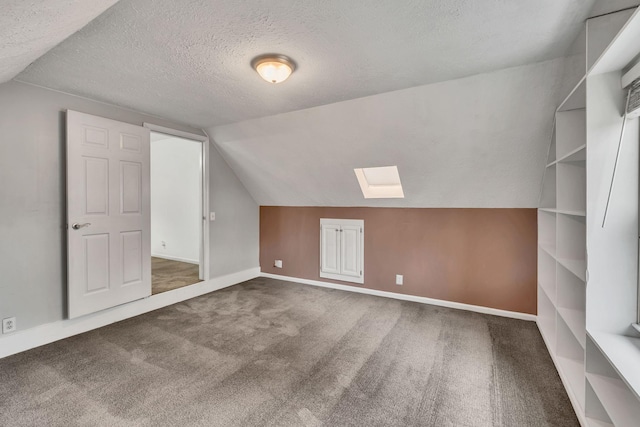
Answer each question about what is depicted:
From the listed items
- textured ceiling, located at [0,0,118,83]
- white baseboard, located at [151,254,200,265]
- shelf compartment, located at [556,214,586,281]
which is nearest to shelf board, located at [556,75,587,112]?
shelf compartment, located at [556,214,586,281]

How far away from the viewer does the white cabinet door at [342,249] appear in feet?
13.1

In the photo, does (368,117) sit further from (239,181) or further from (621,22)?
(239,181)

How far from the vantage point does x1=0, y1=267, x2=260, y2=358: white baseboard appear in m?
2.39

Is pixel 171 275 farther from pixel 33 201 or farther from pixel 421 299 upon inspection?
pixel 421 299

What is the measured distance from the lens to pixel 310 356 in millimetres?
2322

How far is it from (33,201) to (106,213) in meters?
0.54

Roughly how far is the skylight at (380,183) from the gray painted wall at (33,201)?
2977 mm

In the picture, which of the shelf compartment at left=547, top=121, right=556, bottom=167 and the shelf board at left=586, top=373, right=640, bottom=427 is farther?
the shelf compartment at left=547, top=121, right=556, bottom=167

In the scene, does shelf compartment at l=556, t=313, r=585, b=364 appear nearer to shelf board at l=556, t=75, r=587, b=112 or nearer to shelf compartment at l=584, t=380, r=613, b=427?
shelf compartment at l=584, t=380, r=613, b=427

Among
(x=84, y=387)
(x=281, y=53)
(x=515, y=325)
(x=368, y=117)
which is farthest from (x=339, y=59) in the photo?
(x=515, y=325)

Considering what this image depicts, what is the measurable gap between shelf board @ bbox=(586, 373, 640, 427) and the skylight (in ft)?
7.93

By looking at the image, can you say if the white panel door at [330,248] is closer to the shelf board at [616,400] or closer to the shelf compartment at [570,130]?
the shelf compartment at [570,130]

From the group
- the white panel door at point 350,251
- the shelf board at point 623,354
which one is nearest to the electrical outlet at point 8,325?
the white panel door at point 350,251

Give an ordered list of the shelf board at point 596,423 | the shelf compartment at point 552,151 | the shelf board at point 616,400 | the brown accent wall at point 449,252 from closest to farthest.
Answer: the shelf board at point 616,400 < the shelf board at point 596,423 < the shelf compartment at point 552,151 < the brown accent wall at point 449,252
